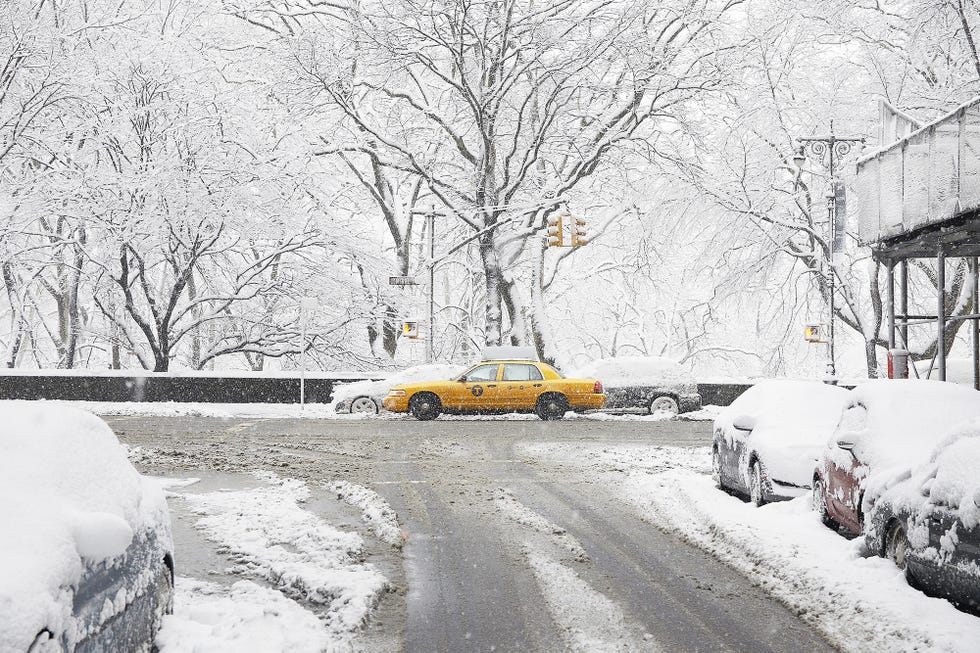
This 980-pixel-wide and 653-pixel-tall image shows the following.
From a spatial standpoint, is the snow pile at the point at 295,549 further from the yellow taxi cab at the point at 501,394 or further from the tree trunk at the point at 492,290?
the tree trunk at the point at 492,290

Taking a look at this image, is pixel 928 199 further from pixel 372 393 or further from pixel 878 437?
pixel 372 393

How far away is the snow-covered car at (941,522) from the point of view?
256 inches

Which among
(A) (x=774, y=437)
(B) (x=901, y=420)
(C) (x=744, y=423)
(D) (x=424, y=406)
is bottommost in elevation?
(D) (x=424, y=406)

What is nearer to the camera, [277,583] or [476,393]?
[277,583]

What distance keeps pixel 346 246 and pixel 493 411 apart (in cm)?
1264

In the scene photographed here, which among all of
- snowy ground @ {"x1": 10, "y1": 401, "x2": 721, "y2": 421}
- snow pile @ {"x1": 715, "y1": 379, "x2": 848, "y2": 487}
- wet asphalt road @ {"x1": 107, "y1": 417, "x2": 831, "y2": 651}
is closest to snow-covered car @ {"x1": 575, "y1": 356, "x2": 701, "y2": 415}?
snowy ground @ {"x1": 10, "y1": 401, "x2": 721, "y2": 421}

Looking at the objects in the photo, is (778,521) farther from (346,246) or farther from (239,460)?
(346,246)

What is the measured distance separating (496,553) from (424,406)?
53.9ft

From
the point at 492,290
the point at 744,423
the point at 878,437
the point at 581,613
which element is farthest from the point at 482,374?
the point at 581,613

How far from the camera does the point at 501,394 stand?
83.6 ft

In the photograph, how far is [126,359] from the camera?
56.8m

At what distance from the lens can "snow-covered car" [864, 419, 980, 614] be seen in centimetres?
650

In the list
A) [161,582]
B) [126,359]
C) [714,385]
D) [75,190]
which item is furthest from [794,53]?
[126,359]

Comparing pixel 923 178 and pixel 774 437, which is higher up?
pixel 923 178
